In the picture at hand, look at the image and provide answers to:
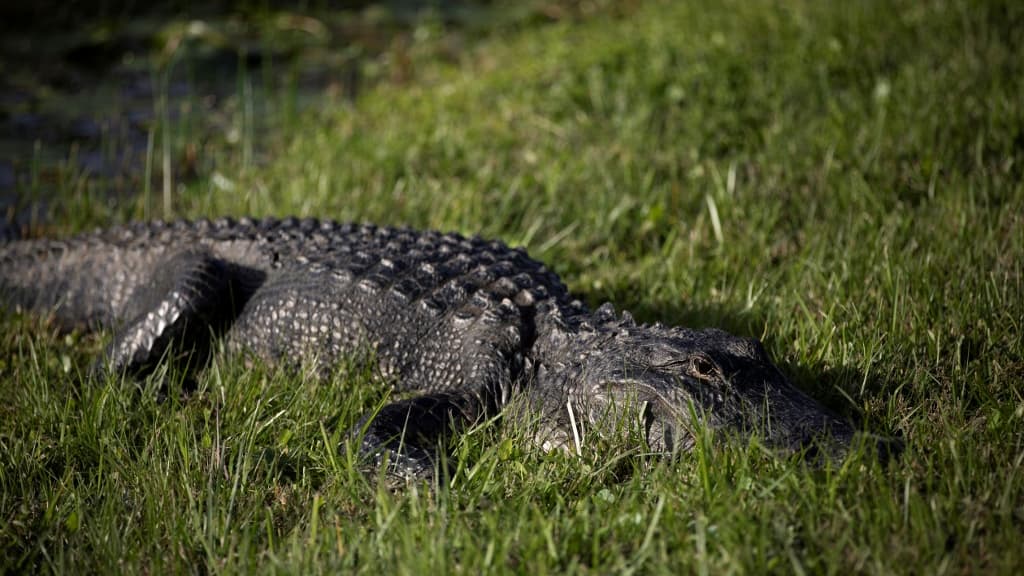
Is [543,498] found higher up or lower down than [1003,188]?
lower down

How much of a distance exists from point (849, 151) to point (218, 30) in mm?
6761

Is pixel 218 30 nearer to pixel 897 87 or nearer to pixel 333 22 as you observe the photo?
pixel 333 22

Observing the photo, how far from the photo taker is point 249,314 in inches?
155

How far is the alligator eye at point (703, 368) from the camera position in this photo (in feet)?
9.68

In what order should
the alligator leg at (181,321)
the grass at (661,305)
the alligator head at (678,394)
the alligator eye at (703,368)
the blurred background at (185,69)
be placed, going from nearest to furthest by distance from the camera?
the grass at (661,305)
the alligator head at (678,394)
the alligator eye at (703,368)
the alligator leg at (181,321)
the blurred background at (185,69)

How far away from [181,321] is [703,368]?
7.29 ft

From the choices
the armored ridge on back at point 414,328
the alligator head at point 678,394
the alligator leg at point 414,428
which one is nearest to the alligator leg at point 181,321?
the armored ridge on back at point 414,328

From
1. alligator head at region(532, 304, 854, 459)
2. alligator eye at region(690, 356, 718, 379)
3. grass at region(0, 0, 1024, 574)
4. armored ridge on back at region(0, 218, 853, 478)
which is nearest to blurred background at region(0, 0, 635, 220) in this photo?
grass at region(0, 0, 1024, 574)

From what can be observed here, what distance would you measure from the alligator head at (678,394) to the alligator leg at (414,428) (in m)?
0.29

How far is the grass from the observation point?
8.09ft

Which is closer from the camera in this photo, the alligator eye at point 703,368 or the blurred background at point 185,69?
the alligator eye at point 703,368

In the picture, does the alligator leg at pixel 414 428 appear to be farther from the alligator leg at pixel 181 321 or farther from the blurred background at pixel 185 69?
the blurred background at pixel 185 69

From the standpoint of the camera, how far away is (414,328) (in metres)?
3.61

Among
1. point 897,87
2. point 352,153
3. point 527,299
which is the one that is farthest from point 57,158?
point 897,87
